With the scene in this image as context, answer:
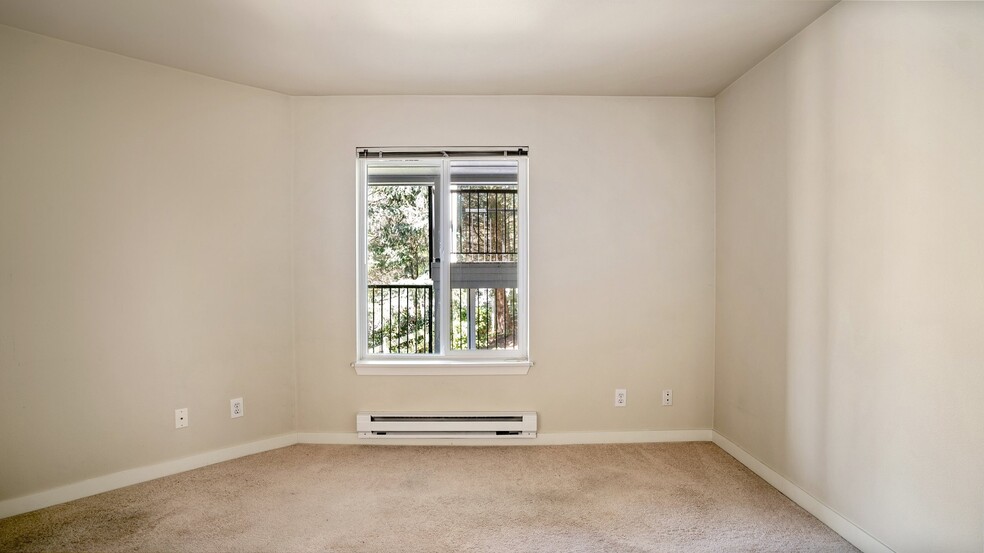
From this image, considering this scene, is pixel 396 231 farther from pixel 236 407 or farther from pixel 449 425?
pixel 236 407

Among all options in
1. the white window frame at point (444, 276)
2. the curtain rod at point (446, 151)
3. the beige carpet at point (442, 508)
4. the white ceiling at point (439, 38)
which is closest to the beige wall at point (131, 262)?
the white ceiling at point (439, 38)

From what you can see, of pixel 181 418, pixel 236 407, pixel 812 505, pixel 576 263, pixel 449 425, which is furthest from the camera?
pixel 576 263

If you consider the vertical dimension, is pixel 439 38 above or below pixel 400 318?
above

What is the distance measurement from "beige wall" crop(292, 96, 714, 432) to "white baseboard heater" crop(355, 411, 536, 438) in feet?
0.29

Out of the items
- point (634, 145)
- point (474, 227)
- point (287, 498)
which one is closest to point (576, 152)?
point (634, 145)

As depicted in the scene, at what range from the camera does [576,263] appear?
11.1 feet

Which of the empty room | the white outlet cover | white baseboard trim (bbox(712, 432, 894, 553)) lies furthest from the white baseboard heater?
white baseboard trim (bbox(712, 432, 894, 553))

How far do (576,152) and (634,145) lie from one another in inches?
16.1

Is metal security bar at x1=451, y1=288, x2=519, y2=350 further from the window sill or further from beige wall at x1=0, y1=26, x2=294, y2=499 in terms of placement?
beige wall at x1=0, y1=26, x2=294, y2=499

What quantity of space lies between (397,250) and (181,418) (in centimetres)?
169

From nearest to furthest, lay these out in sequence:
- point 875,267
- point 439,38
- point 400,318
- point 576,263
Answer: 1. point 875,267
2. point 439,38
3. point 576,263
4. point 400,318

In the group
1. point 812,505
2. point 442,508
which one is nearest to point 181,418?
point 442,508

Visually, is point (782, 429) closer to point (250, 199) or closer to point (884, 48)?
point (884, 48)

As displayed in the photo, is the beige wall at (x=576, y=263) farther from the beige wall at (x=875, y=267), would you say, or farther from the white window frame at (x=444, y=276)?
the beige wall at (x=875, y=267)
